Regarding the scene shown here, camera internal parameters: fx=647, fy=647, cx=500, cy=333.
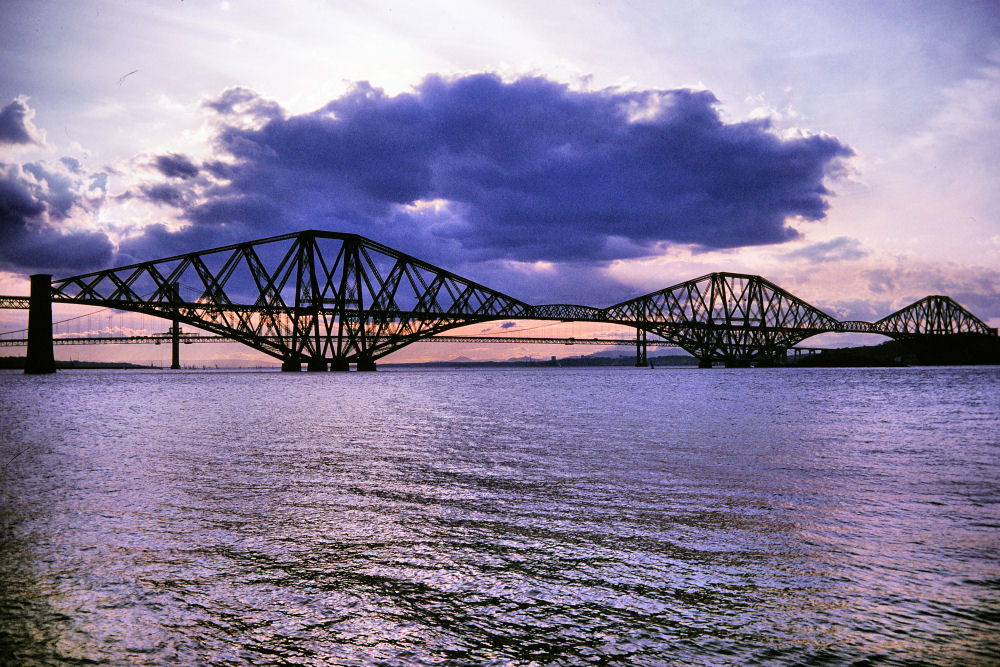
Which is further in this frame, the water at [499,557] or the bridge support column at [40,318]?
the bridge support column at [40,318]

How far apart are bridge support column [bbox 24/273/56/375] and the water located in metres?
92.5

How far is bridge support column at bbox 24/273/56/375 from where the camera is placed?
89.7 meters

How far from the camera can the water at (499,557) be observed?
13.9 feet

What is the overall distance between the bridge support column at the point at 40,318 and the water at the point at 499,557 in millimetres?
92517

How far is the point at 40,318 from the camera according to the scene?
9006 centimetres

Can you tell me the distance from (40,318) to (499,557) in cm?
10555

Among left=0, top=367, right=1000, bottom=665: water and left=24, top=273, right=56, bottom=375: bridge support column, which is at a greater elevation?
left=24, top=273, right=56, bottom=375: bridge support column

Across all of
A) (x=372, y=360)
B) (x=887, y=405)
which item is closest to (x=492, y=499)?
(x=887, y=405)

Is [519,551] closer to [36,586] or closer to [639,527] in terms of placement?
[639,527]

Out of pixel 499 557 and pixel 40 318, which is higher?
pixel 40 318

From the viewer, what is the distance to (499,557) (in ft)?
20.2

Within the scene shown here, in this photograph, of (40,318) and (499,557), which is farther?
(40,318)

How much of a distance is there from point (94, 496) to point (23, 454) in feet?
22.6

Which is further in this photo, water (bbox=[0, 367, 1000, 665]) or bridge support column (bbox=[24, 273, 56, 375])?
bridge support column (bbox=[24, 273, 56, 375])
